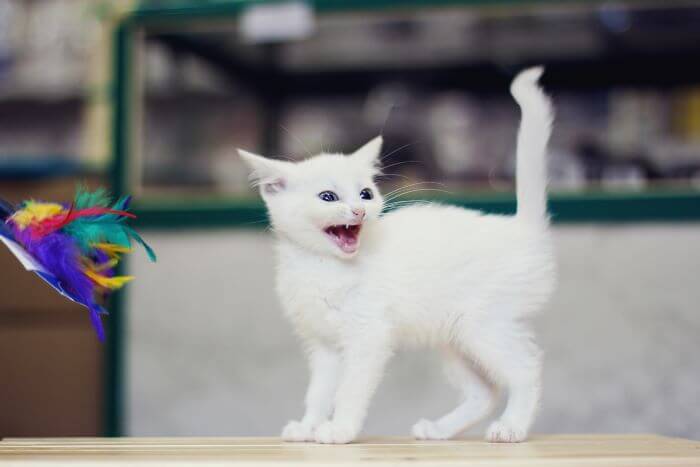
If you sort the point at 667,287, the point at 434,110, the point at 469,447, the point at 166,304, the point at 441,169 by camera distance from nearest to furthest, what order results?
the point at 469,447 → the point at 667,287 → the point at 166,304 → the point at 441,169 → the point at 434,110

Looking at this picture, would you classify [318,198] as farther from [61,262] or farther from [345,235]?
[61,262]

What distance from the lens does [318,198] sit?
963 mm

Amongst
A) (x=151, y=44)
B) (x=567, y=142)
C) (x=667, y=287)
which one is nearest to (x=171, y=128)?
(x=151, y=44)

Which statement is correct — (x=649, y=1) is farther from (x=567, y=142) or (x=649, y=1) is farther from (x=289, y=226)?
(x=289, y=226)

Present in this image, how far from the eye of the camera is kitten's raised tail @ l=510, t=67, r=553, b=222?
107cm

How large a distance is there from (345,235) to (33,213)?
0.39 meters

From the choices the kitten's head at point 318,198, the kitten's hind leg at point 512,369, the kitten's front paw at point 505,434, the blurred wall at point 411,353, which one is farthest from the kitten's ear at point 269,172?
the blurred wall at point 411,353

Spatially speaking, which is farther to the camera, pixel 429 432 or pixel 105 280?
pixel 429 432

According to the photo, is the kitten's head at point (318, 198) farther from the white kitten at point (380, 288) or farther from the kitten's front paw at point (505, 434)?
the kitten's front paw at point (505, 434)

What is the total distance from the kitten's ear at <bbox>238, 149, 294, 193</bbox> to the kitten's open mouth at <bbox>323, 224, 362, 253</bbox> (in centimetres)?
9

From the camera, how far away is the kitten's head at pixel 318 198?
96 cm

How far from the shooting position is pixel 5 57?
2682 mm

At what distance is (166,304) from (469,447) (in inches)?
46.1

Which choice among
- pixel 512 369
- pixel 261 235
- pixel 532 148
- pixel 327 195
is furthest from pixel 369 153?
pixel 261 235
